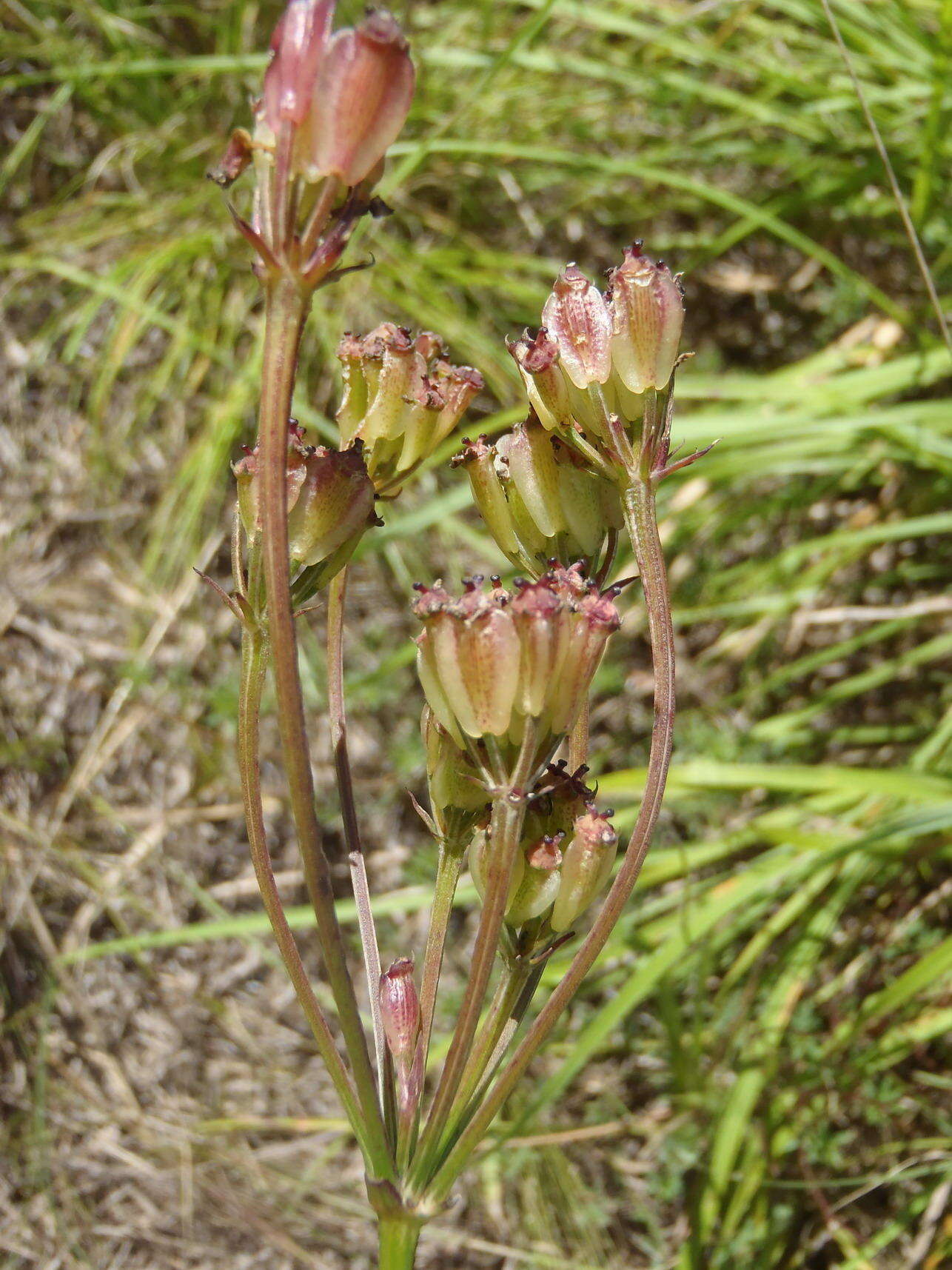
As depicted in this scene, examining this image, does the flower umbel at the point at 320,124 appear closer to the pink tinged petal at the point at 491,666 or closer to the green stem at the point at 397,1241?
the pink tinged petal at the point at 491,666

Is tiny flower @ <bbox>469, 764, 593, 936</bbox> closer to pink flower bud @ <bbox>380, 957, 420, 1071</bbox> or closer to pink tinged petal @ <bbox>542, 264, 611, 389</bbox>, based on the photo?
pink flower bud @ <bbox>380, 957, 420, 1071</bbox>

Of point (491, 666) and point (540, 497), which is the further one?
point (540, 497)

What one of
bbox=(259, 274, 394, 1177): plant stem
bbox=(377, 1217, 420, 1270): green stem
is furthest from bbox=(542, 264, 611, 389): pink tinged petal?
bbox=(377, 1217, 420, 1270): green stem

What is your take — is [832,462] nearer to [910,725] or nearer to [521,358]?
[910,725]

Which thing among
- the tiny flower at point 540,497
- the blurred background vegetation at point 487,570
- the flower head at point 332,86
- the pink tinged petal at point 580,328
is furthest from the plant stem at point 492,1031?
the blurred background vegetation at point 487,570

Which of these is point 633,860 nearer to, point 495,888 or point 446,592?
point 495,888

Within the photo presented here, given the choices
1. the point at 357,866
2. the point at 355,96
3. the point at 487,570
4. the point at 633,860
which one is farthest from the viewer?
the point at 487,570

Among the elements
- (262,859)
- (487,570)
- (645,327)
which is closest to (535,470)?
(645,327)

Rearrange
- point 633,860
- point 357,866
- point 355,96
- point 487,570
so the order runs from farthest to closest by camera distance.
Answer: point 487,570 → point 357,866 → point 633,860 → point 355,96
